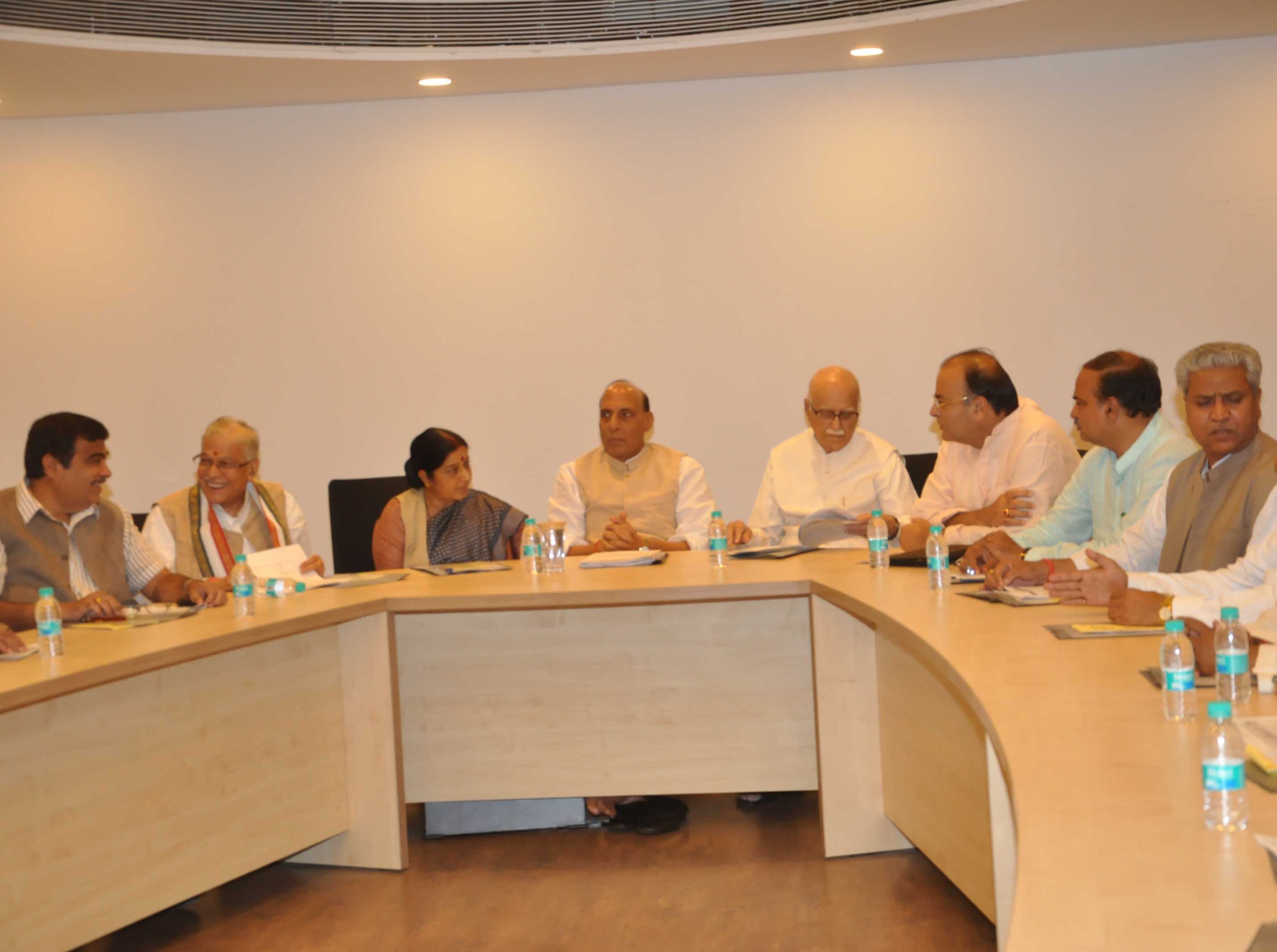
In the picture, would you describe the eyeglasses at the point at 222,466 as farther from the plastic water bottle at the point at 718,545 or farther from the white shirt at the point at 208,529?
the plastic water bottle at the point at 718,545

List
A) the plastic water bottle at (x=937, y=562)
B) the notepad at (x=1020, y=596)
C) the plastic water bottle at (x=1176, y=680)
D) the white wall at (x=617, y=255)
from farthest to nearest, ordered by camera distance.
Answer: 1. the white wall at (x=617, y=255)
2. the plastic water bottle at (x=937, y=562)
3. the notepad at (x=1020, y=596)
4. the plastic water bottle at (x=1176, y=680)

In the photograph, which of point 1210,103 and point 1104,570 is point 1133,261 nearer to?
point 1210,103

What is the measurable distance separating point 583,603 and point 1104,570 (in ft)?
4.98

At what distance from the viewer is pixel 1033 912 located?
49.8 inches

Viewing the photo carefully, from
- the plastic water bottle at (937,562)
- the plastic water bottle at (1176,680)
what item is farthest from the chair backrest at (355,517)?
the plastic water bottle at (1176,680)

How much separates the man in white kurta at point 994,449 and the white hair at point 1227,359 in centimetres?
156

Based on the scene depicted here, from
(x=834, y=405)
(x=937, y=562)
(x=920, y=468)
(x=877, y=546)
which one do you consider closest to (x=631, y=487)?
(x=834, y=405)

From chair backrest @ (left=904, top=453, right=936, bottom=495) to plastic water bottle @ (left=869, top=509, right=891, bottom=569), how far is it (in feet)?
4.34

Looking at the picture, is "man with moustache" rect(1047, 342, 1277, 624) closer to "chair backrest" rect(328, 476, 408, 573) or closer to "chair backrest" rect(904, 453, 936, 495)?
"chair backrest" rect(904, 453, 936, 495)

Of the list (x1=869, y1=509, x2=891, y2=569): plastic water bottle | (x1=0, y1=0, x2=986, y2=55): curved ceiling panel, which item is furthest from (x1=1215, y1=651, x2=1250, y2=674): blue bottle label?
(x1=0, y1=0, x2=986, y2=55): curved ceiling panel

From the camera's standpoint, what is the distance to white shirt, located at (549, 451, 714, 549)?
5.27 meters

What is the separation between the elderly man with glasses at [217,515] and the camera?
176 inches

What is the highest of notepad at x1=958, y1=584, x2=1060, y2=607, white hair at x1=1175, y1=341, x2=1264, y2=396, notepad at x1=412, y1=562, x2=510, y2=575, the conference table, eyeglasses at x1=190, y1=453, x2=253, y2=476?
white hair at x1=1175, y1=341, x2=1264, y2=396

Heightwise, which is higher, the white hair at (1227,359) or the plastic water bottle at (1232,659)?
the white hair at (1227,359)
